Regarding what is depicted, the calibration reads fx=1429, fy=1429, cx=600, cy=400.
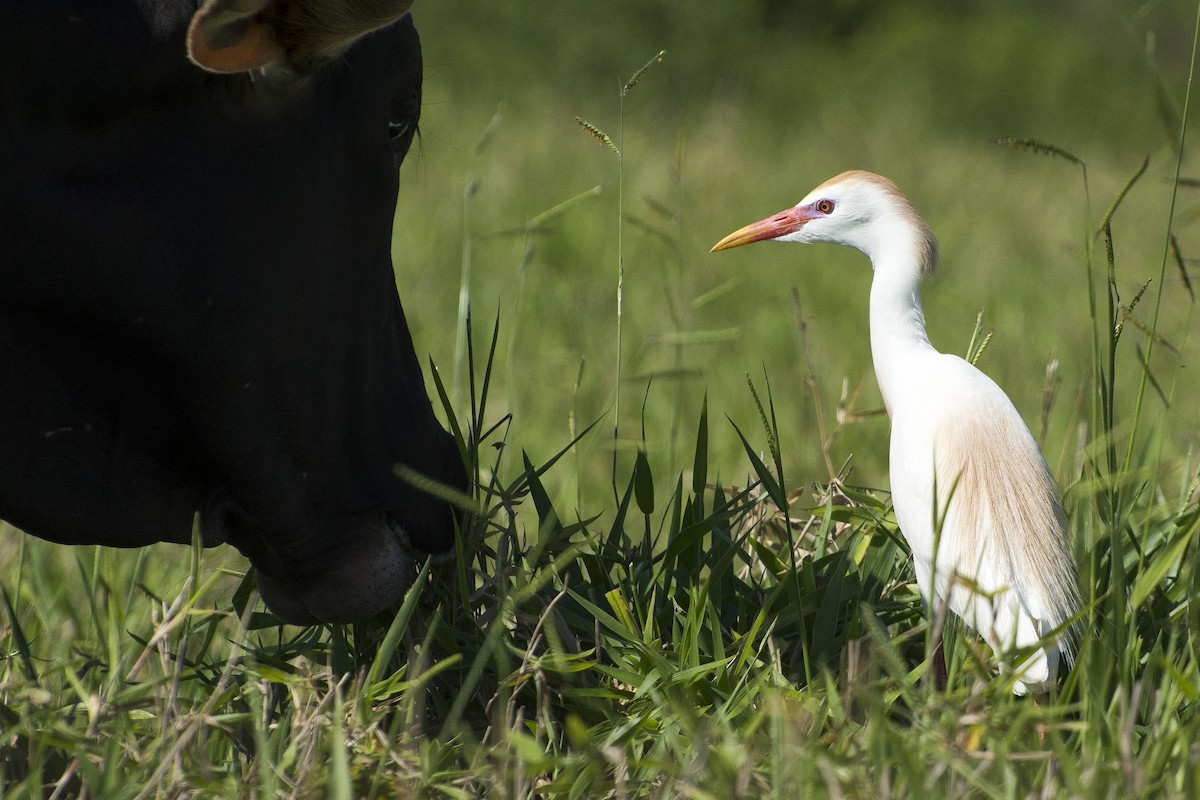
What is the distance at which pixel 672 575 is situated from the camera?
278 centimetres

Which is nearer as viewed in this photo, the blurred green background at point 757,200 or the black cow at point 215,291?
the black cow at point 215,291

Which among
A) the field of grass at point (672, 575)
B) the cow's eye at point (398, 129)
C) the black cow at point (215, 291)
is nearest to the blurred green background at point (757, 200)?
the field of grass at point (672, 575)

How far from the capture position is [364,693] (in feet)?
7.84

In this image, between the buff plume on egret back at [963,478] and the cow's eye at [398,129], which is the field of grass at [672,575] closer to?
the buff plume on egret back at [963,478]

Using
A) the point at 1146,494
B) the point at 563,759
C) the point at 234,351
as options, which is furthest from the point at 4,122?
the point at 1146,494

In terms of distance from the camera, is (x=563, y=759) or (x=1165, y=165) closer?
(x=563, y=759)

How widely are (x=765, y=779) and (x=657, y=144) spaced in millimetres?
9674

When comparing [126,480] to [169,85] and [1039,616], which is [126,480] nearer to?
[169,85]

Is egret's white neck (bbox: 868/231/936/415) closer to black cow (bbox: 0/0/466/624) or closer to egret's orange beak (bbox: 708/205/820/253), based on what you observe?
egret's orange beak (bbox: 708/205/820/253)

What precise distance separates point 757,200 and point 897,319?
6589 millimetres

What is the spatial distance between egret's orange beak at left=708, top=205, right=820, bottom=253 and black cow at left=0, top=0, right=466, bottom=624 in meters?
0.86

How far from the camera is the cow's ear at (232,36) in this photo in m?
1.97

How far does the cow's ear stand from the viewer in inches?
77.7

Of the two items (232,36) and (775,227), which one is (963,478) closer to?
(775,227)
